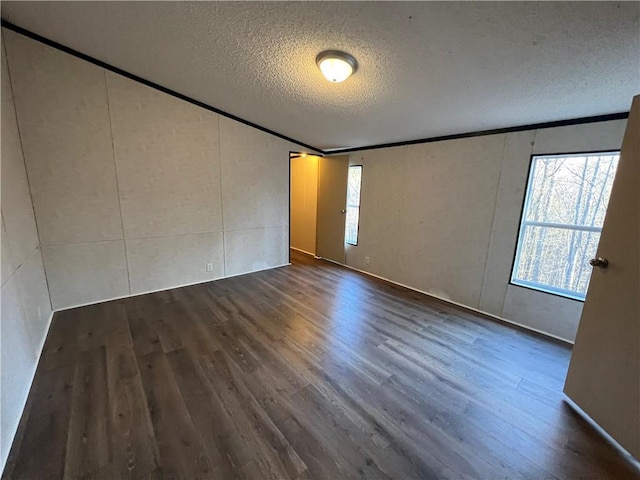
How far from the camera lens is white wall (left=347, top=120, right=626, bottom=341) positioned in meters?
2.57

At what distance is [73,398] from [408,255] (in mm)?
3748

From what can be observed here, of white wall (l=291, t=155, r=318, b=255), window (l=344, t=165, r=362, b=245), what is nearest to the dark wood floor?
window (l=344, t=165, r=362, b=245)

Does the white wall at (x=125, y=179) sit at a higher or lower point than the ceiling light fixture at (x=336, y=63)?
lower

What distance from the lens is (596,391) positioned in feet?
5.22

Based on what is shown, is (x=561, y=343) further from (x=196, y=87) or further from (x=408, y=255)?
(x=196, y=87)

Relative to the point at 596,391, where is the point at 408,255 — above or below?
above

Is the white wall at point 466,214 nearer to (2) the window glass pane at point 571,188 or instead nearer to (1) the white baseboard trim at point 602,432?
(2) the window glass pane at point 571,188

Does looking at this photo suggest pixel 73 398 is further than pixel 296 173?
No

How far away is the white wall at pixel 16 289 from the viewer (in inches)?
57.4

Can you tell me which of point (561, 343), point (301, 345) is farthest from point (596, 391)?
point (301, 345)

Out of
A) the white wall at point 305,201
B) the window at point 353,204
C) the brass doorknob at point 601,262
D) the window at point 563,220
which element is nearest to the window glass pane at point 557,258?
the window at point 563,220

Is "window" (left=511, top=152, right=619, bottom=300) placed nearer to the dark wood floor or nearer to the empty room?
the empty room

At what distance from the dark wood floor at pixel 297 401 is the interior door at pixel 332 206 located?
2.23 metres

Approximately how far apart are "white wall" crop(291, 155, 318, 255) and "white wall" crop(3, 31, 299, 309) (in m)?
1.32
